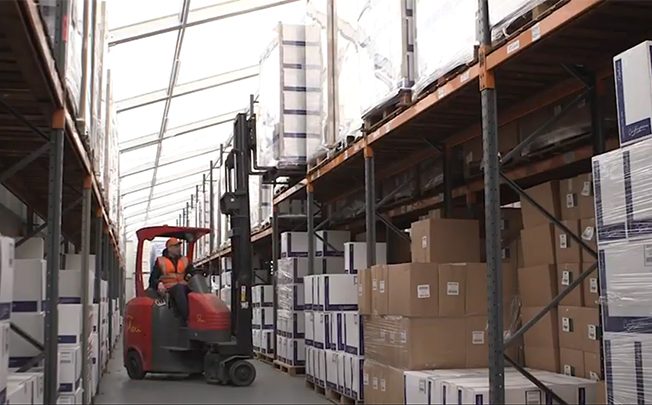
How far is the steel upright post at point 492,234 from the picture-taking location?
13.7 ft

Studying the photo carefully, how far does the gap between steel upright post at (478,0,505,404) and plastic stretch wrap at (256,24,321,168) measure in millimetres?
4886

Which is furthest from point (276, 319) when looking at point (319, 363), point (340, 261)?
point (319, 363)

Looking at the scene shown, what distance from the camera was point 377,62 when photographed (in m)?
6.16

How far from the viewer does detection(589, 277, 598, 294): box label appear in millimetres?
4601

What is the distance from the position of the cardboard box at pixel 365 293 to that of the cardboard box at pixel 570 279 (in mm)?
1833

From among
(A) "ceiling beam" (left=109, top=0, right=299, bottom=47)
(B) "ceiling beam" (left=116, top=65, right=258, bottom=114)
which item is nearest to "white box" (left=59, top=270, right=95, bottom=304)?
(A) "ceiling beam" (left=109, top=0, right=299, bottom=47)

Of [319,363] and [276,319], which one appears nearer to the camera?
[319,363]

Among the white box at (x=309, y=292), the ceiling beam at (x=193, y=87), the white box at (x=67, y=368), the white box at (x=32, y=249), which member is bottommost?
the white box at (x=67, y=368)

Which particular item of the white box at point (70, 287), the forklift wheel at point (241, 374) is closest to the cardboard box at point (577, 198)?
the white box at point (70, 287)

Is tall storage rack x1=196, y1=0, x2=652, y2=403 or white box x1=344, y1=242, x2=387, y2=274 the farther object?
white box x1=344, y1=242, x2=387, y2=274

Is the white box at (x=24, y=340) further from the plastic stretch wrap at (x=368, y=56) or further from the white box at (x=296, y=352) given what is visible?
A: the white box at (x=296, y=352)

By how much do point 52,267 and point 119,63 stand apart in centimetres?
839

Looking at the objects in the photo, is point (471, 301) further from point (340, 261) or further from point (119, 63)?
point (119, 63)

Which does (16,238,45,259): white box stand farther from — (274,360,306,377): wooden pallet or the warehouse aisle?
(274,360,306,377): wooden pallet
